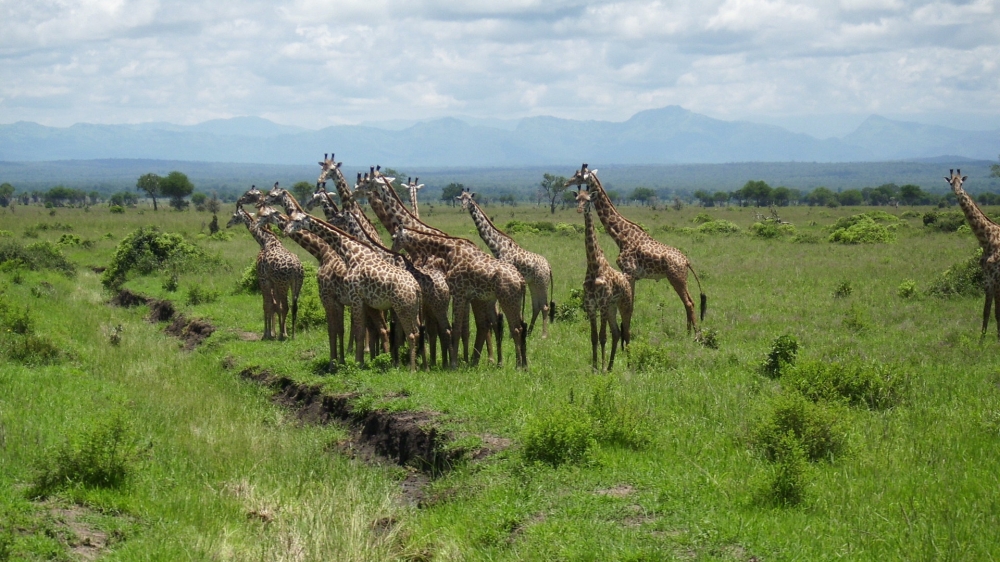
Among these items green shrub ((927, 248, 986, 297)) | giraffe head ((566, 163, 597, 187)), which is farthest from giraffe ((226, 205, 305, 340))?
green shrub ((927, 248, 986, 297))

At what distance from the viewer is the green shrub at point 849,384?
35.4 ft

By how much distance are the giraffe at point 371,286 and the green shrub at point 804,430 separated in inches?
212

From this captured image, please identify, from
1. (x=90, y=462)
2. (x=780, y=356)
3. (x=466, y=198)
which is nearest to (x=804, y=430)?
(x=780, y=356)

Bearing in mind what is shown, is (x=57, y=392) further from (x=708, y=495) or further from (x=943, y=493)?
(x=943, y=493)

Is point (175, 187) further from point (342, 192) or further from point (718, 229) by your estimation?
point (342, 192)

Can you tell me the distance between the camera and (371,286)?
1282 cm

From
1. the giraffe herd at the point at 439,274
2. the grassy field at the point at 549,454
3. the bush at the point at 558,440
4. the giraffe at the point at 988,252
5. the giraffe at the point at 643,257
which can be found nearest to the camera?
the grassy field at the point at 549,454

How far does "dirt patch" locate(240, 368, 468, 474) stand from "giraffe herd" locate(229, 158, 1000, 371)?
959mm

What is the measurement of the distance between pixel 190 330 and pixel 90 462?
10.5 meters

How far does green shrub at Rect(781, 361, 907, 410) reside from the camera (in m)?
10.8

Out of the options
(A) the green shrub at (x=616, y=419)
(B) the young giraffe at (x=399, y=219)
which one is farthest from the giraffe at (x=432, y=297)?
(A) the green shrub at (x=616, y=419)

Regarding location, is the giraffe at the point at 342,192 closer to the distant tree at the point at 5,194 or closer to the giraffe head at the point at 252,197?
the giraffe head at the point at 252,197

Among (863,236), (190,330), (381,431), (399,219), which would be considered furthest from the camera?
(863,236)

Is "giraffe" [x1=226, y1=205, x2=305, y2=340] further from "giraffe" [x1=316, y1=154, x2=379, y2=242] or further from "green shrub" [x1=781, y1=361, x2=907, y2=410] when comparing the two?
"green shrub" [x1=781, y1=361, x2=907, y2=410]
